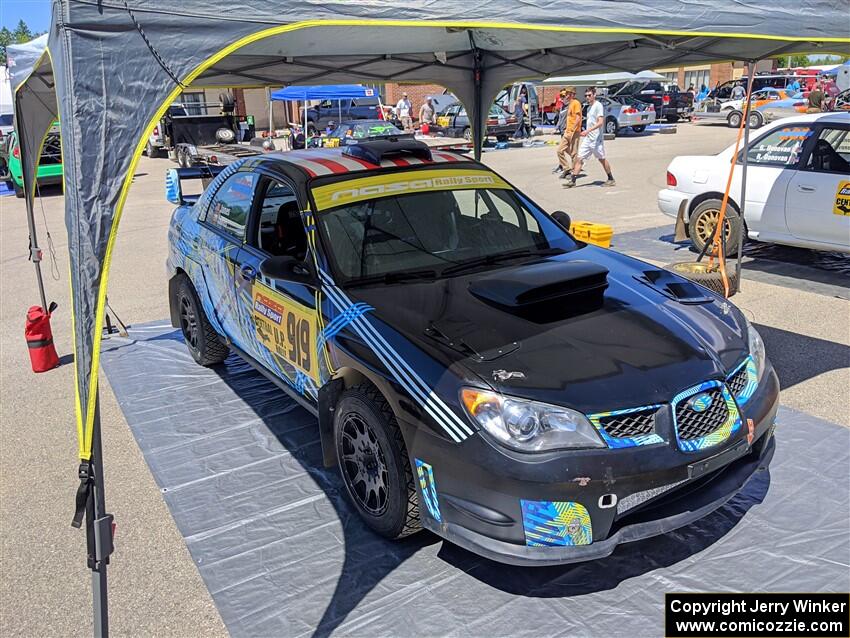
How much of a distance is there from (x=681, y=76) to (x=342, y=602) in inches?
2318

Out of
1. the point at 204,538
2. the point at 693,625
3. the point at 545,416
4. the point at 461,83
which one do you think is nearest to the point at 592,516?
the point at 545,416

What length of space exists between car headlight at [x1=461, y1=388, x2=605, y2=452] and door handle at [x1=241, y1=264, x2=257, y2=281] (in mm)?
2065

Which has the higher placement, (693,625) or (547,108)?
(547,108)

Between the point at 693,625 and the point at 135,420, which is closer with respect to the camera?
the point at 693,625

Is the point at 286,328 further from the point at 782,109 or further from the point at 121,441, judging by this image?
the point at 782,109

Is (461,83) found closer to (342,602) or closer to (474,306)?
(474,306)

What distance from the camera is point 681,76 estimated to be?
55.0m

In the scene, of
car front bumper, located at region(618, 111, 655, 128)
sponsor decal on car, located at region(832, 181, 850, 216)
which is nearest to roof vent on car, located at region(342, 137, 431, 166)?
sponsor decal on car, located at region(832, 181, 850, 216)

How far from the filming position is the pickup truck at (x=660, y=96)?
1190 inches

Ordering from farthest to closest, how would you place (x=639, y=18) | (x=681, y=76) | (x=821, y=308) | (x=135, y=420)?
(x=681, y=76) < (x=821, y=308) < (x=135, y=420) < (x=639, y=18)

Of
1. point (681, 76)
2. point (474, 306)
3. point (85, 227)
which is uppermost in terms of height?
point (681, 76)

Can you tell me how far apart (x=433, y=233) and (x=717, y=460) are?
197 cm

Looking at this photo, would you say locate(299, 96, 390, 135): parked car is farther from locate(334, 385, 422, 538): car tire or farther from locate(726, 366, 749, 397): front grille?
locate(726, 366, 749, 397): front grille

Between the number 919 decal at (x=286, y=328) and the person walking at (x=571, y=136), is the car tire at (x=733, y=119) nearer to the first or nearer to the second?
the person walking at (x=571, y=136)
